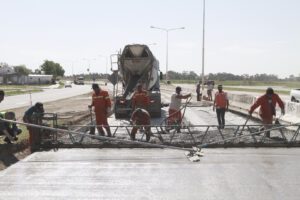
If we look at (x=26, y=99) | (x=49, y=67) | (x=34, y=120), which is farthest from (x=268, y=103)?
(x=49, y=67)

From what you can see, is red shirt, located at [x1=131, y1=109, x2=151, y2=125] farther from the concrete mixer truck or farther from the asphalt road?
the asphalt road

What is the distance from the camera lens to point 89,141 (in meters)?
8.88

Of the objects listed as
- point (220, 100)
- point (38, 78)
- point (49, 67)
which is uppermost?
point (49, 67)

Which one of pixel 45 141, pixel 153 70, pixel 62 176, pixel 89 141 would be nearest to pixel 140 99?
pixel 89 141

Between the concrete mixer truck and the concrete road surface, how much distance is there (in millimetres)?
7296

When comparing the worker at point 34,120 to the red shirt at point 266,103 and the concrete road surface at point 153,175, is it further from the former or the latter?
the red shirt at point 266,103

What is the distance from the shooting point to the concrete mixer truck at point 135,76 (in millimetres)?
15125

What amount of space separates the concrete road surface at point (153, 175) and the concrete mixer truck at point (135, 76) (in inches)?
287

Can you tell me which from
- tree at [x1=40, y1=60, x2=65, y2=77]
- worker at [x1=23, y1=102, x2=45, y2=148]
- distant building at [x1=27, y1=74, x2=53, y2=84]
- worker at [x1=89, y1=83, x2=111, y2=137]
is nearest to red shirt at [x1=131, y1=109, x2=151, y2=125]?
worker at [x1=89, y1=83, x2=111, y2=137]

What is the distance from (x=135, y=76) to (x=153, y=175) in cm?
1121

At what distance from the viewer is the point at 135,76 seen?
16.7 meters

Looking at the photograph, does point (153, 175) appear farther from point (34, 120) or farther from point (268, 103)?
point (268, 103)

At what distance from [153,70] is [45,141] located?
910 centimetres

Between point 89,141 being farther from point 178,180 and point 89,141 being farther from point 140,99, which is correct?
point 178,180
